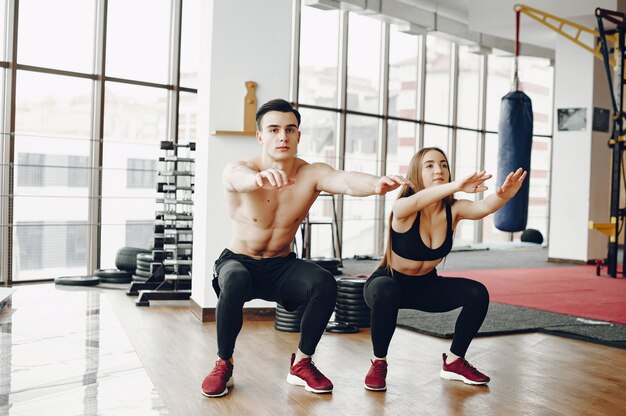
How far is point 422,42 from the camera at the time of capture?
10.4 m

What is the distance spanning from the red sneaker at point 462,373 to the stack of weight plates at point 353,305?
1.18 m

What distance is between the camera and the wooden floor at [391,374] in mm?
2561

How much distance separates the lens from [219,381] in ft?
8.71

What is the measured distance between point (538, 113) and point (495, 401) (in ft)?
34.8

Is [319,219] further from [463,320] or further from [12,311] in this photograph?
[463,320]

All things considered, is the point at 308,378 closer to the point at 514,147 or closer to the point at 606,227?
the point at 514,147

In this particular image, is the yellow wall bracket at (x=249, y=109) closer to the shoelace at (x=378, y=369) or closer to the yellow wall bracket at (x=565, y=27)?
the shoelace at (x=378, y=369)

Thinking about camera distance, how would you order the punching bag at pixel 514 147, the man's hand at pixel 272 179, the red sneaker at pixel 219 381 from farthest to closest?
the punching bag at pixel 514 147
the red sneaker at pixel 219 381
the man's hand at pixel 272 179

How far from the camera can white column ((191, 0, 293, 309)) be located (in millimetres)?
4375

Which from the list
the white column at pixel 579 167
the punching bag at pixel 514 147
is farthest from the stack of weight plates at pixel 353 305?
the white column at pixel 579 167

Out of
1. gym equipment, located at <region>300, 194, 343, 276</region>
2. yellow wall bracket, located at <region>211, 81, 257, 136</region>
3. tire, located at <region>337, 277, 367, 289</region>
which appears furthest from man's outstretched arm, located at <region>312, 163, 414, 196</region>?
gym equipment, located at <region>300, 194, 343, 276</region>

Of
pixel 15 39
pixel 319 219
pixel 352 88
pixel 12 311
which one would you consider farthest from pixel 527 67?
pixel 12 311

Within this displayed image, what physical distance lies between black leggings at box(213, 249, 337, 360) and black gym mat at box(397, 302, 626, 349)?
4.47 feet

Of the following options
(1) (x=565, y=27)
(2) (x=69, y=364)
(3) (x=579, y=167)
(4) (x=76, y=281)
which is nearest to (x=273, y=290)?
(2) (x=69, y=364)
